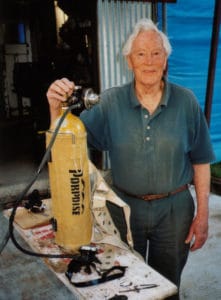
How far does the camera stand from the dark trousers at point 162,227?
7.32 feet

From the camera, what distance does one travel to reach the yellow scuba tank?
1.53 m

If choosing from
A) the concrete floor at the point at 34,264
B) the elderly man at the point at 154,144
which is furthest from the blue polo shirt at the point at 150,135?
the concrete floor at the point at 34,264

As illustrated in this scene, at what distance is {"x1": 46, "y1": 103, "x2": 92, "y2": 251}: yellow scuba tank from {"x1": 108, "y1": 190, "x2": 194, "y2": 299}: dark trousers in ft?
2.20

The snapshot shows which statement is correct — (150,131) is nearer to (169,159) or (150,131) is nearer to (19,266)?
(169,159)

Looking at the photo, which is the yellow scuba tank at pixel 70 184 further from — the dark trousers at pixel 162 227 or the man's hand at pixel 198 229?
the man's hand at pixel 198 229

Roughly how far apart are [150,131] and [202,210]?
2.12ft

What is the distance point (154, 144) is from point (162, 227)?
553 mm

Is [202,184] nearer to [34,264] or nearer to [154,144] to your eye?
[154,144]

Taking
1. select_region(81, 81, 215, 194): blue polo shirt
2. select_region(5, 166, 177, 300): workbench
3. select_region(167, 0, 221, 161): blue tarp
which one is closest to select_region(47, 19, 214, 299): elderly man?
select_region(81, 81, 215, 194): blue polo shirt

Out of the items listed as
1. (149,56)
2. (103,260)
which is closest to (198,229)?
(103,260)

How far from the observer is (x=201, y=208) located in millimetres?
2342

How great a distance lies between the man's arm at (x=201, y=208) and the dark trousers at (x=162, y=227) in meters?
0.05

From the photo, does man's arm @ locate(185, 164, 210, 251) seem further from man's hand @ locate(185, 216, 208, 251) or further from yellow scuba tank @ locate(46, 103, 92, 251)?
yellow scuba tank @ locate(46, 103, 92, 251)

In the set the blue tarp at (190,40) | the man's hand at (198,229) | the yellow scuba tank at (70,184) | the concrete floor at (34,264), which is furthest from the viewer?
the blue tarp at (190,40)
